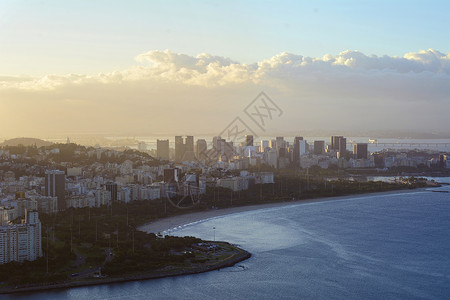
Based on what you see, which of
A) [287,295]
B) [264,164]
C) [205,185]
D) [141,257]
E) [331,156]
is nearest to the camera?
[287,295]

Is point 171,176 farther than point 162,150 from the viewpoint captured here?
No

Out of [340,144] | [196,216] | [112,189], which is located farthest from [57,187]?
[340,144]

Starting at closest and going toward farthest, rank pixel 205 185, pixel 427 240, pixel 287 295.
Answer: pixel 287 295 < pixel 427 240 < pixel 205 185

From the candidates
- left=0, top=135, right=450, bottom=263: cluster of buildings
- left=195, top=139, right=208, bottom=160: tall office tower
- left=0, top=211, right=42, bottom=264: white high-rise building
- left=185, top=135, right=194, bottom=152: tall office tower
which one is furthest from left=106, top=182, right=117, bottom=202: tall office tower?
left=185, top=135, right=194, bottom=152: tall office tower

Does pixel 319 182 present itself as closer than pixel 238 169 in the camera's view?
Yes

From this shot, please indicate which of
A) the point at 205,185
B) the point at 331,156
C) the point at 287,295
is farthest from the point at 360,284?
the point at 331,156

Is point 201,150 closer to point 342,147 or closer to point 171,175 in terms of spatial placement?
point 171,175

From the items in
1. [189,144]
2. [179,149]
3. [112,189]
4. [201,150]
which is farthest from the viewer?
[189,144]

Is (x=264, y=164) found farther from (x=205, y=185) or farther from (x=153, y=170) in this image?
(x=205, y=185)
